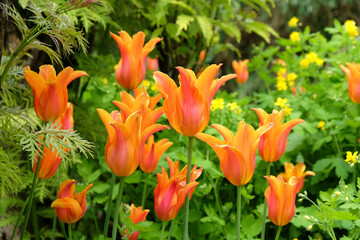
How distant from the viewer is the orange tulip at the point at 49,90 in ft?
4.49

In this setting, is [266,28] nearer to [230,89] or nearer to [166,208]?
[166,208]

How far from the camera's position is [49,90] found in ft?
4.48

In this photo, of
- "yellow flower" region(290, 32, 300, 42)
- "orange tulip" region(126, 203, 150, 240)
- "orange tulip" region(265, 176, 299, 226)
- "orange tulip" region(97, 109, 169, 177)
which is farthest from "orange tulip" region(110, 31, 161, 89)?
"yellow flower" region(290, 32, 300, 42)

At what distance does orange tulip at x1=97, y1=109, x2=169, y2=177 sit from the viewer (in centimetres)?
126

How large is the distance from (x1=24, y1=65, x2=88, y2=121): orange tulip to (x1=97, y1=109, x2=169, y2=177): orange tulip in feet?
0.59

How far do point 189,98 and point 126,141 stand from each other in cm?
21

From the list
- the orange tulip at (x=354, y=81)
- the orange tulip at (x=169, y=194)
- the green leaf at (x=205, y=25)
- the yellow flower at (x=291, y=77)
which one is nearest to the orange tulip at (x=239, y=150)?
the orange tulip at (x=169, y=194)

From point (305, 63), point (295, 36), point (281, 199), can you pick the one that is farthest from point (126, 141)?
point (295, 36)

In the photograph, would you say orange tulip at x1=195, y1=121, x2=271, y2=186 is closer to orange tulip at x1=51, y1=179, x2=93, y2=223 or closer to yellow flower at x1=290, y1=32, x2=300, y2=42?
orange tulip at x1=51, y1=179, x2=93, y2=223

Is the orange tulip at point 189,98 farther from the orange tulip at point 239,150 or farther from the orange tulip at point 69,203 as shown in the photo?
the orange tulip at point 69,203

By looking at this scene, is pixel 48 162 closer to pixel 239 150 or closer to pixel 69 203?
pixel 69 203

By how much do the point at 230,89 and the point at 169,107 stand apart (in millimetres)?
5715

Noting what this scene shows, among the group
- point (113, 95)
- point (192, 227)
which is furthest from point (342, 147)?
point (113, 95)

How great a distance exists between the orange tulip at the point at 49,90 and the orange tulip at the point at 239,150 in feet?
1.49
